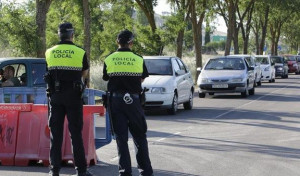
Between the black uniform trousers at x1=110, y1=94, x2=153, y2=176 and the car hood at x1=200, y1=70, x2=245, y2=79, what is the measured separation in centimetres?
1641

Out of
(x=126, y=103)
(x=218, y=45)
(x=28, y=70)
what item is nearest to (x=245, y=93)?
(x=28, y=70)

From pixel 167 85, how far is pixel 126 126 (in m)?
10.2

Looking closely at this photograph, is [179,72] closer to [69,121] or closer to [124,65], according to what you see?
[69,121]

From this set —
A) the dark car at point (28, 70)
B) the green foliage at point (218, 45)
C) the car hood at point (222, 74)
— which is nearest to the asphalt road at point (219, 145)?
the dark car at point (28, 70)

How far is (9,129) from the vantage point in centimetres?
1013

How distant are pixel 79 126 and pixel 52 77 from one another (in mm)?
725

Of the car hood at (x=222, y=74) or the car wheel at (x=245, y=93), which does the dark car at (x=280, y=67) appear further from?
the car hood at (x=222, y=74)

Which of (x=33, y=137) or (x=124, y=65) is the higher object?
(x=124, y=65)

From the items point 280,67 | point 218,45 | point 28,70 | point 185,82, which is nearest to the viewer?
point 28,70

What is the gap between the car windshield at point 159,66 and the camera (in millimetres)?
19453

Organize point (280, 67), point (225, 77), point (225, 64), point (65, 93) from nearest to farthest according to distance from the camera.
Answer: point (65, 93) < point (225, 77) < point (225, 64) < point (280, 67)

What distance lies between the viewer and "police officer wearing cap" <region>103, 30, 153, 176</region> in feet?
27.1

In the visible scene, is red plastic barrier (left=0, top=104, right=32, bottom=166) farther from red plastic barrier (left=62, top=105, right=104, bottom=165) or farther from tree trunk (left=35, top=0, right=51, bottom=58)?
tree trunk (left=35, top=0, right=51, bottom=58)

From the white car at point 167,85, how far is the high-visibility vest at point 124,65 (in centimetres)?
982
